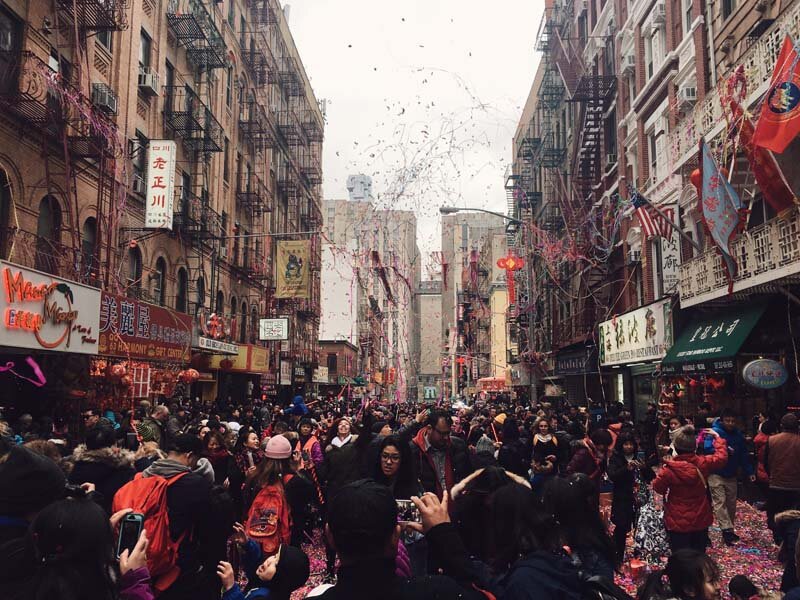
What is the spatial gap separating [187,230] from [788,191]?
20.4 m

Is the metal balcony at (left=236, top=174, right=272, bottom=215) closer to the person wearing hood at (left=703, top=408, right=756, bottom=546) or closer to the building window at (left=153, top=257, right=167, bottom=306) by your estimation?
the building window at (left=153, top=257, right=167, bottom=306)

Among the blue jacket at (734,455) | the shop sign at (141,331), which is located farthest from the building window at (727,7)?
the shop sign at (141,331)

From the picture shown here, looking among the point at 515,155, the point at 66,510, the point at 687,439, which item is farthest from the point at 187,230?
the point at 515,155

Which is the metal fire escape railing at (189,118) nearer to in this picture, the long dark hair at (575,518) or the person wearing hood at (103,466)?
the person wearing hood at (103,466)

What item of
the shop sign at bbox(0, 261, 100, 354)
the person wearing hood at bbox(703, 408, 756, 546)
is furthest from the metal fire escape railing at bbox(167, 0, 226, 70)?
the person wearing hood at bbox(703, 408, 756, 546)

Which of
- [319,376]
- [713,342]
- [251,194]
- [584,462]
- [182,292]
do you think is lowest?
[584,462]

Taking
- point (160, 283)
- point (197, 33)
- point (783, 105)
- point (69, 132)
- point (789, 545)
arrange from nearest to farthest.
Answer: point (789, 545) → point (783, 105) → point (69, 132) → point (160, 283) → point (197, 33)

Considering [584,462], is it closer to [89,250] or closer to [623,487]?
[623,487]

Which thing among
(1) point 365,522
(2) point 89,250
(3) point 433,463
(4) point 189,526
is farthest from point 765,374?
(2) point 89,250

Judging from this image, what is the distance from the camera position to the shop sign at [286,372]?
41438 millimetres

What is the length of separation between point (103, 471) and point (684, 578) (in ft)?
13.6

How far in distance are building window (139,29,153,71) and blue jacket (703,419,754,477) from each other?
68.8ft

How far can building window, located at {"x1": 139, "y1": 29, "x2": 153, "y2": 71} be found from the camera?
76.7ft

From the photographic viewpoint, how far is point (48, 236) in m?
17.5
